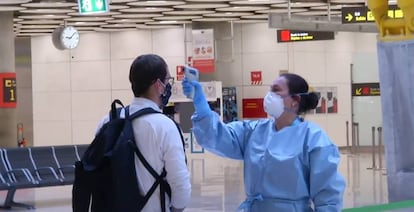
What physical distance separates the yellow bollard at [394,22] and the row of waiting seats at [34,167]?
5.73 metres

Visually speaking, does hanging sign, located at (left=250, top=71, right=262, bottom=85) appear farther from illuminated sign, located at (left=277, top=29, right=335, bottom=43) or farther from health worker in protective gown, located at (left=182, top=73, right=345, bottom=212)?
health worker in protective gown, located at (left=182, top=73, right=345, bottom=212)

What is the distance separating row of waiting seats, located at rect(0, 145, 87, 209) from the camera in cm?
1311

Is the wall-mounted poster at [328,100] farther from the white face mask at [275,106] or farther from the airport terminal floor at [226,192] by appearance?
the white face mask at [275,106]

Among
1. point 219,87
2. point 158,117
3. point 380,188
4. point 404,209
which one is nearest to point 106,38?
point 219,87

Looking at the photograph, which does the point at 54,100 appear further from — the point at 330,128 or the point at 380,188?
the point at 380,188

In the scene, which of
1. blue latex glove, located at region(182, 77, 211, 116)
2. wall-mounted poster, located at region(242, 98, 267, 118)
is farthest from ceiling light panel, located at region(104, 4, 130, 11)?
blue latex glove, located at region(182, 77, 211, 116)

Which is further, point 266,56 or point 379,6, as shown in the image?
point 266,56

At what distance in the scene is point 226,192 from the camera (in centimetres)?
1455

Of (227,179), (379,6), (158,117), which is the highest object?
(379,6)

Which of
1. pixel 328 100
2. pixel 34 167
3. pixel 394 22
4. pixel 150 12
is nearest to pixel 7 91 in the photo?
pixel 150 12

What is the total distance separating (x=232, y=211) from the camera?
1175 centimetres

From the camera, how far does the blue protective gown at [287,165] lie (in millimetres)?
4262

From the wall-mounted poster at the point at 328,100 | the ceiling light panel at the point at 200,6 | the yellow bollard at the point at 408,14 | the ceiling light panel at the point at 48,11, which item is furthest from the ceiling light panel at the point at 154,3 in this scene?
the yellow bollard at the point at 408,14

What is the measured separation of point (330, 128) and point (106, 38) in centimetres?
884
